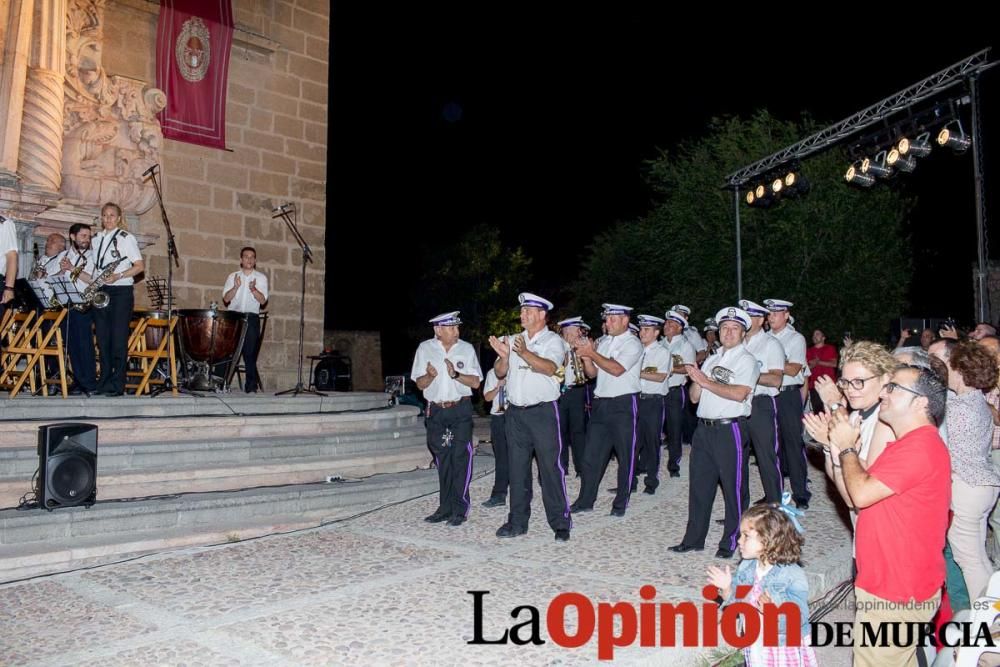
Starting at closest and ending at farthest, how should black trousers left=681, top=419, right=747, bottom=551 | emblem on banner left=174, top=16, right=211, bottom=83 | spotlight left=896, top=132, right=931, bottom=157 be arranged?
black trousers left=681, top=419, right=747, bottom=551, spotlight left=896, top=132, right=931, bottom=157, emblem on banner left=174, top=16, right=211, bottom=83

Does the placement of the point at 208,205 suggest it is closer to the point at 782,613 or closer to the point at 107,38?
the point at 107,38

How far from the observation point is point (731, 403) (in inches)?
238

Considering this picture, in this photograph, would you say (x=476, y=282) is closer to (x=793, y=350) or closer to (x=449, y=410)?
(x=793, y=350)

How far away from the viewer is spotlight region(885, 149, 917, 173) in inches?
448

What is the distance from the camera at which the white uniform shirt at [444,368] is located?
7.19 metres

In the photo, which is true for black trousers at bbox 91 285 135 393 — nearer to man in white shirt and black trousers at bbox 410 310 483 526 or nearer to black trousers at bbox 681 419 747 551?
man in white shirt and black trousers at bbox 410 310 483 526

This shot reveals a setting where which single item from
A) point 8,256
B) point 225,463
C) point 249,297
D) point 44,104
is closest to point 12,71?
point 44,104

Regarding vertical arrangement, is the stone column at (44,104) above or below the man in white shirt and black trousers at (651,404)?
above

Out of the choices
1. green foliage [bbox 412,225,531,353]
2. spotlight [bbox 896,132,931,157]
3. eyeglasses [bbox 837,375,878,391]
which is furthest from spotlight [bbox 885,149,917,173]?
green foliage [bbox 412,225,531,353]

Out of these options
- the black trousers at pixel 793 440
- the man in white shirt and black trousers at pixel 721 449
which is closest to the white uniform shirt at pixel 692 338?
the black trousers at pixel 793 440

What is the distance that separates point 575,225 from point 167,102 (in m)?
35.3

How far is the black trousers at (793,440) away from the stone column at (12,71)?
945cm

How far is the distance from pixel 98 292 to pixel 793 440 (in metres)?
7.25

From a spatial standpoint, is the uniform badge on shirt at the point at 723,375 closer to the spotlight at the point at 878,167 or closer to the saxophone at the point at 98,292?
the saxophone at the point at 98,292
